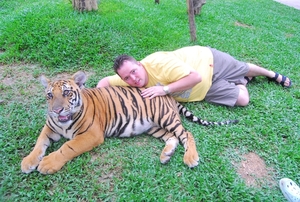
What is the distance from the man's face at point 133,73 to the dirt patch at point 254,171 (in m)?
1.37

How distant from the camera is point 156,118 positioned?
310 centimetres

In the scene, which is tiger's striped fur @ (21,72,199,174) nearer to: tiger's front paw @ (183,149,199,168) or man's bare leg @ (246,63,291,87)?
tiger's front paw @ (183,149,199,168)

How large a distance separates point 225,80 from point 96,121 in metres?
1.96

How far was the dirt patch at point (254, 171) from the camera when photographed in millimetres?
2650

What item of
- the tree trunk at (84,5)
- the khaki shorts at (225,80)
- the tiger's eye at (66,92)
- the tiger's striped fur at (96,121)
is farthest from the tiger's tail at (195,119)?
the tree trunk at (84,5)

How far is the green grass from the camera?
248 centimetres

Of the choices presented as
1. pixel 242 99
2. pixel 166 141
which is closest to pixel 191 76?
pixel 166 141

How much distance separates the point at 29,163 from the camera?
254cm

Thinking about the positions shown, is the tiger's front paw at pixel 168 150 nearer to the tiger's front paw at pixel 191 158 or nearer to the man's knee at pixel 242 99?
the tiger's front paw at pixel 191 158

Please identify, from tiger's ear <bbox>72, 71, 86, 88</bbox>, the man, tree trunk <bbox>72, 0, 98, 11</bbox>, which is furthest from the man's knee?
tree trunk <bbox>72, 0, 98, 11</bbox>

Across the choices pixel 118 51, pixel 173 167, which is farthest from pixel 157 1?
pixel 173 167

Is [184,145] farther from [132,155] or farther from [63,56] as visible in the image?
[63,56]

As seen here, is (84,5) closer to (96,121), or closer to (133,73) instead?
(133,73)

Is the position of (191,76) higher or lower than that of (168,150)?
higher
